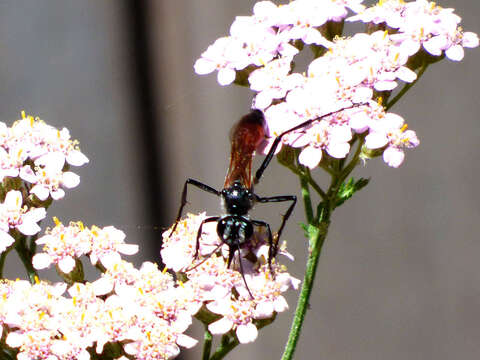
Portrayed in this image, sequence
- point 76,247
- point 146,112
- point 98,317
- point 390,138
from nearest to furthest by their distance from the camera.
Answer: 1. point 98,317
2. point 390,138
3. point 76,247
4. point 146,112

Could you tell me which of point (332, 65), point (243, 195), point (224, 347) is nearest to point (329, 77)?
point (332, 65)

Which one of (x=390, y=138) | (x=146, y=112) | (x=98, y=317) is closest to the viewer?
(x=98, y=317)

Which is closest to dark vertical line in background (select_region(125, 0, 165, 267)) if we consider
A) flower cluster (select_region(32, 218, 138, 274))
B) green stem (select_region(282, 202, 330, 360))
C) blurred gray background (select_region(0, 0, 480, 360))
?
blurred gray background (select_region(0, 0, 480, 360))

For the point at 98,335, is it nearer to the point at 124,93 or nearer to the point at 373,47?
the point at 373,47

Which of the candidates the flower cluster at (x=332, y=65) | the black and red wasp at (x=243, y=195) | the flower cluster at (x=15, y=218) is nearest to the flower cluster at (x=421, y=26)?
the flower cluster at (x=332, y=65)

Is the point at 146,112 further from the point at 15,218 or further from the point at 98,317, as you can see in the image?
the point at 98,317

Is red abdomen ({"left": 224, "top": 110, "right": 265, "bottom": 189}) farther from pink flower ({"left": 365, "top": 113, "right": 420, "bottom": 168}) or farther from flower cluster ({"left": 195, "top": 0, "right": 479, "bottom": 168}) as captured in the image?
pink flower ({"left": 365, "top": 113, "right": 420, "bottom": 168})

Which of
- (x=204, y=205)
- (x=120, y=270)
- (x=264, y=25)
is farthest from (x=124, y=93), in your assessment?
(x=120, y=270)

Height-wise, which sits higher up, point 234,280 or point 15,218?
point 15,218
